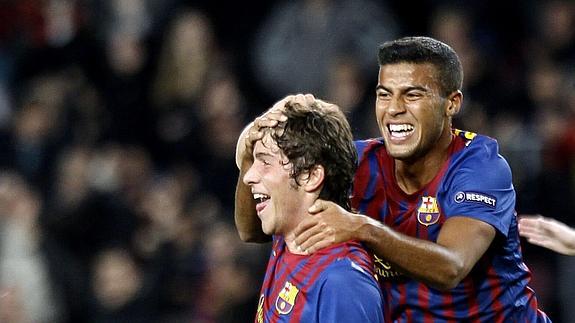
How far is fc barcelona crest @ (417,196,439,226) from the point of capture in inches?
192

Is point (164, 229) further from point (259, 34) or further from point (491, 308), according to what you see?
point (491, 308)

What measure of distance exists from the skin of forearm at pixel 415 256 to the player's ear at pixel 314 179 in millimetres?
215

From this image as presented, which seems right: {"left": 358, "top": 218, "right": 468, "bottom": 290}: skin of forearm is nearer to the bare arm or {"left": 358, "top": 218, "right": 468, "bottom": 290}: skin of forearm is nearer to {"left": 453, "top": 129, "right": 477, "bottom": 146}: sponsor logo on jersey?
the bare arm

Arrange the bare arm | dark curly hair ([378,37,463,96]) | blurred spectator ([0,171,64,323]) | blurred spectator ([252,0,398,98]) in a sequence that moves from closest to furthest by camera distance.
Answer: the bare arm → dark curly hair ([378,37,463,96]) → blurred spectator ([0,171,64,323]) → blurred spectator ([252,0,398,98])

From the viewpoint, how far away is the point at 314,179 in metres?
4.32

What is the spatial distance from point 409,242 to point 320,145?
0.48 m

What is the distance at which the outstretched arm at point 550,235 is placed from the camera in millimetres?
5512

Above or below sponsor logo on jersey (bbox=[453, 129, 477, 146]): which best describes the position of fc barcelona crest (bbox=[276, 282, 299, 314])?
below

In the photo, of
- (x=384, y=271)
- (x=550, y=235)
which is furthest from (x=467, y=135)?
(x=550, y=235)

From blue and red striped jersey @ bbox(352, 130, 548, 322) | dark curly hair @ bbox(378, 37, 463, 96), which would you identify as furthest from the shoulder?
dark curly hair @ bbox(378, 37, 463, 96)

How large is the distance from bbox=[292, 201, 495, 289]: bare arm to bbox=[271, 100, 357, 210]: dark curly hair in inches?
4.9

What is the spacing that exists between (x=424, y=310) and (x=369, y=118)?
4284mm

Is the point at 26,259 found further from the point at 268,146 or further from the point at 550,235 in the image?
the point at 268,146

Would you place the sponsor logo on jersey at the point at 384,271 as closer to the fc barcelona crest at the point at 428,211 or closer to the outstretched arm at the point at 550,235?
the fc barcelona crest at the point at 428,211
